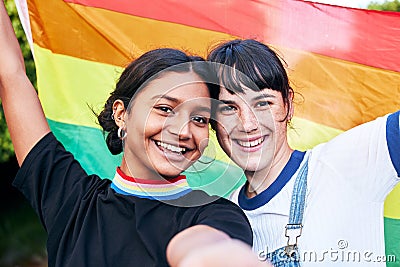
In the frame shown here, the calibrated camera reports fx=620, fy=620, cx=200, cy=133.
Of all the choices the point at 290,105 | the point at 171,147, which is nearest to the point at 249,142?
the point at 290,105

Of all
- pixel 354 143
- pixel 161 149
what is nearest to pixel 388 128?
pixel 354 143

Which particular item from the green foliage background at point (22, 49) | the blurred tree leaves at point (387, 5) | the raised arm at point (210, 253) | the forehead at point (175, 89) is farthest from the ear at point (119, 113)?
the blurred tree leaves at point (387, 5)

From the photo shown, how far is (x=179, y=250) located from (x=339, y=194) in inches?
39.1

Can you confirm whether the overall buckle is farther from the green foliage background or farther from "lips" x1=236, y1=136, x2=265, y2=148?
the green foliage background

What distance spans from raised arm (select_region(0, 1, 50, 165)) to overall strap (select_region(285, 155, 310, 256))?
0.83m

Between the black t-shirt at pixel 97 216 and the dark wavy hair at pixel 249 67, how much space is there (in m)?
0.37

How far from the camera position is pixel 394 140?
1.88 metres

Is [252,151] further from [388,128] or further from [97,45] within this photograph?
[97,45]

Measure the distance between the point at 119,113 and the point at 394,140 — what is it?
85cm

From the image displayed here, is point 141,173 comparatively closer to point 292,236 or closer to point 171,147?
point 171,147

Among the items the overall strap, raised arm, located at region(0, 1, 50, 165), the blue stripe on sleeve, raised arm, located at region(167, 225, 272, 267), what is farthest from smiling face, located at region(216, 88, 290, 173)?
raised arm, located at region(167, 225, 272, 267)

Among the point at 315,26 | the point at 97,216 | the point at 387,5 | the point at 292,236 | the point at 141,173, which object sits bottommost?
the point at 292,236

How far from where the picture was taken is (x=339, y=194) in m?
1.99

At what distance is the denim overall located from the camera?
1.97 m
